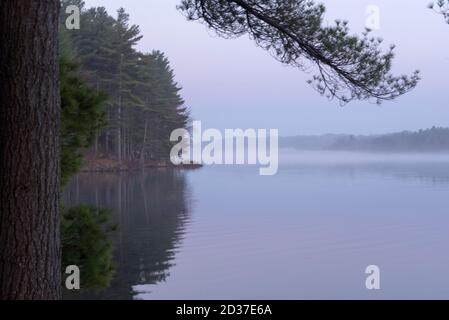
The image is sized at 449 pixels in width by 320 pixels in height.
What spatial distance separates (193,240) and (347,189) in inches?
795

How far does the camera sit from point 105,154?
47.8 meters

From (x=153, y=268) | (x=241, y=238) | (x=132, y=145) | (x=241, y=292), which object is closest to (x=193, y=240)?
(x=241, y=238)

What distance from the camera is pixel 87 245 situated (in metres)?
6.18

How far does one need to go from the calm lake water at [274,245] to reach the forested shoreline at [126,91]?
12.3m

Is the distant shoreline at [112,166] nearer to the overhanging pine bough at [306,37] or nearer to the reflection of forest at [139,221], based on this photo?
the reflection of forest at [139,221]

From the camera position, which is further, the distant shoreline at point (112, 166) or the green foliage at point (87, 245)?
the distant shoreline at point (112, 166)

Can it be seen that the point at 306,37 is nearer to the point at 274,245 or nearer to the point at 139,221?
the point at 274,245

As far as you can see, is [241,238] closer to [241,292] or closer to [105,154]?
[241,292]

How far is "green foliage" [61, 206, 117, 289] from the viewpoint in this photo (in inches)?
241

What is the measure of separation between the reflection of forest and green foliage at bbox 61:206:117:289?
1.58 metres

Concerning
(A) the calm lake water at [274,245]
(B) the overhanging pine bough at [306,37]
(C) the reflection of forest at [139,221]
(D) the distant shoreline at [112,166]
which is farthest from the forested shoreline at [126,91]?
(B) the overhanging pine bough at [306,37]

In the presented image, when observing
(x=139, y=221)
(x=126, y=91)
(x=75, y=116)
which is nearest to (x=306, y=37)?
(x=75, y=116)

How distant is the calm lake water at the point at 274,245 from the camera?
1238 cm

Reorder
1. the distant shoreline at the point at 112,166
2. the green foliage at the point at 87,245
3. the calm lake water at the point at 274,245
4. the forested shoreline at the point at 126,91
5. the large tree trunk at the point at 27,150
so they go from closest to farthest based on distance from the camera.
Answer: the large tree trunk at the point at 27,150
the green foliage at the point at 87,245
the calm lake water at the point at 274,245
the forested shoreline at the point at 126,91
the distant shoreline at the point at 112,166
